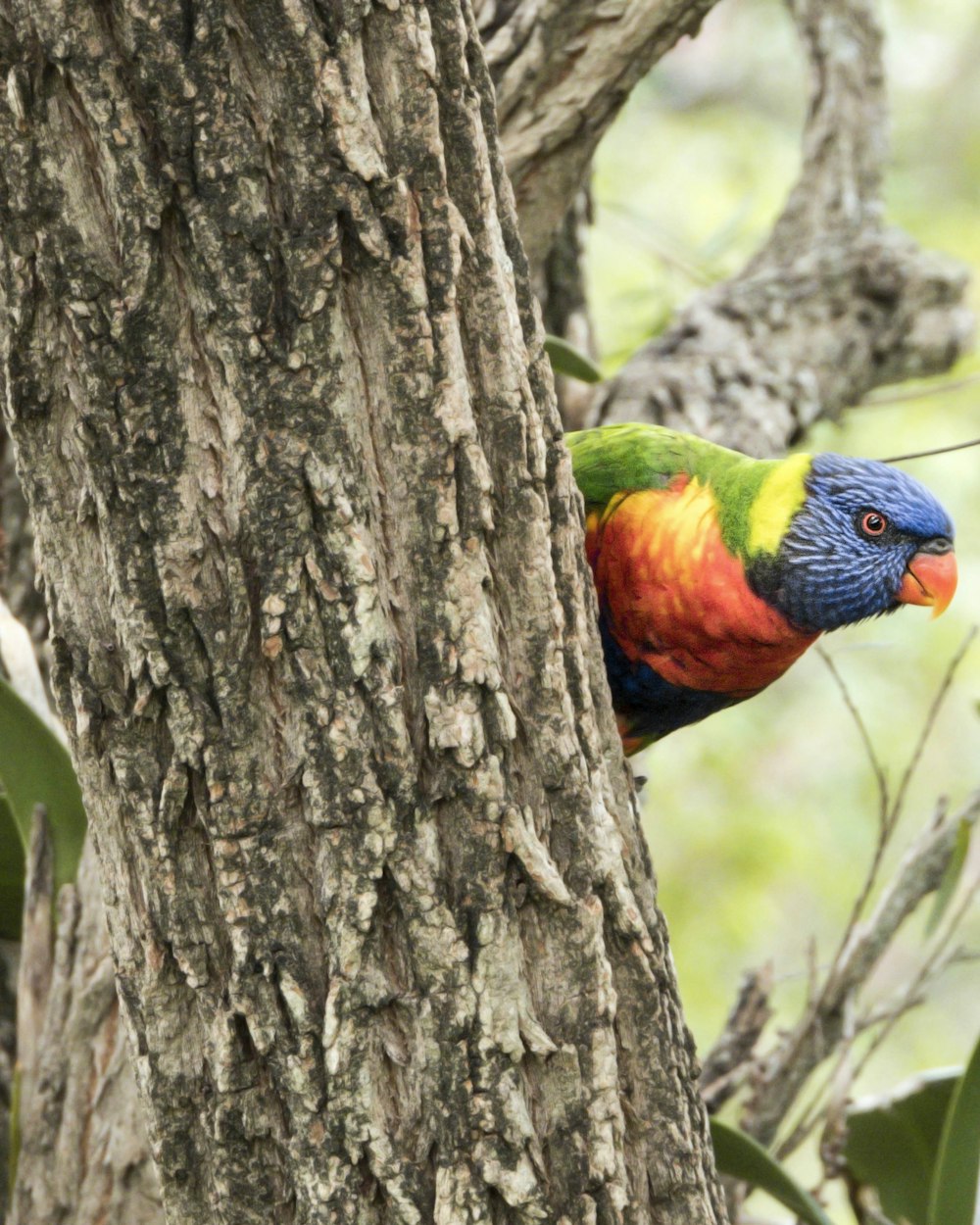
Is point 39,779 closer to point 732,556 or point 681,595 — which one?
point 681,595

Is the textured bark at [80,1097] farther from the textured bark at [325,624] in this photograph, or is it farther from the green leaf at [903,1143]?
the green leaf at [903,1143]

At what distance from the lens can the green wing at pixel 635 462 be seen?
196cm

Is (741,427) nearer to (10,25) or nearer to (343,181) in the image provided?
(343,181)

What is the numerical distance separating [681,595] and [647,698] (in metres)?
0.22

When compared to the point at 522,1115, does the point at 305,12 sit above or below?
above

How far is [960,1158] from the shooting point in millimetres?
1556

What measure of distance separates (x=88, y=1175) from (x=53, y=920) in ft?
1.25

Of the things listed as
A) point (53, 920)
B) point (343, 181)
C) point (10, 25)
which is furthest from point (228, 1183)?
point (10, 25)

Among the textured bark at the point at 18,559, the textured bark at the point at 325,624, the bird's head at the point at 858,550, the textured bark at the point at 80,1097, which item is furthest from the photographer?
the textured bark at the point at 18,559

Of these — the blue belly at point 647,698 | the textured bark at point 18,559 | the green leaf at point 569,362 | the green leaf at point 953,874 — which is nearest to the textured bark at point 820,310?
the green leaf at point 569,362

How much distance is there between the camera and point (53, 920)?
71.2 inches

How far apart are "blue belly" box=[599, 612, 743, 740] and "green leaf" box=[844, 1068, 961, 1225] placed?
2.32 feet

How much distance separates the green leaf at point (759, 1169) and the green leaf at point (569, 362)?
1.25 m

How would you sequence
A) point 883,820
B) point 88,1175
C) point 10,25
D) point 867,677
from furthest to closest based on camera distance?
point 867,677 → point 883,820 → point 88,1175 → point 10,25
